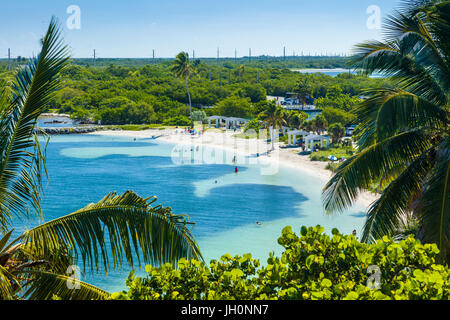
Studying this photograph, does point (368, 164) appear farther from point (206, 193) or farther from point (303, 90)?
point (303, 90)

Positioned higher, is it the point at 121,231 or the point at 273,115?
the point at 273,115

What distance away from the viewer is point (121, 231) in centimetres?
540

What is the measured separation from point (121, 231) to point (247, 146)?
1842 inches

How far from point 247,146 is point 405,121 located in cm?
4437

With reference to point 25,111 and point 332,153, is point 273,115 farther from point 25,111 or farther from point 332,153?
point 25,111

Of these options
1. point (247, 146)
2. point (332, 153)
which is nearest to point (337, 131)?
point (332, 153)

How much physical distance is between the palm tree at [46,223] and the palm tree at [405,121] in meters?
3.78

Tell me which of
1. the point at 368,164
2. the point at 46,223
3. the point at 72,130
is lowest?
the point at 72,130

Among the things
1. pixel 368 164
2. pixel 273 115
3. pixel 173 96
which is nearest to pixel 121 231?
pixel 368 164

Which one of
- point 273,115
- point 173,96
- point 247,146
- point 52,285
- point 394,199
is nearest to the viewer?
point 52,285

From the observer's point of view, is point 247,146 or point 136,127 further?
point 136,127

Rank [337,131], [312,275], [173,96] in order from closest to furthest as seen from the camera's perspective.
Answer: [312,275], [337,131], [173,96]

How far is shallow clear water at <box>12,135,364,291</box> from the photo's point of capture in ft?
80.0
